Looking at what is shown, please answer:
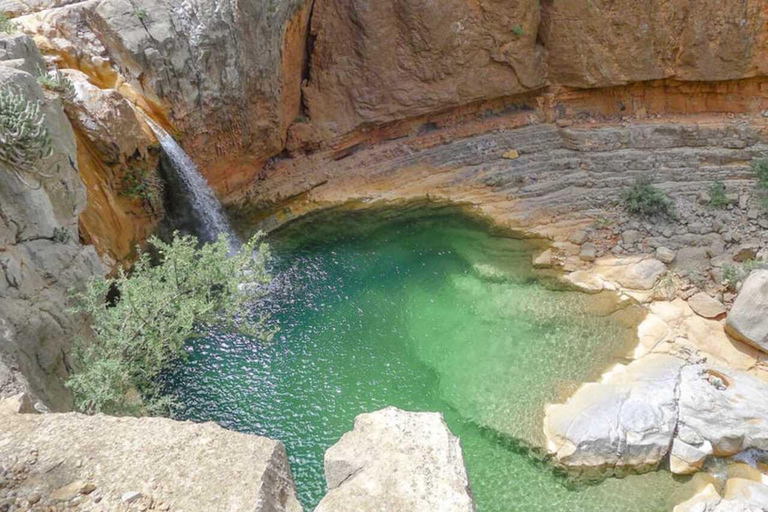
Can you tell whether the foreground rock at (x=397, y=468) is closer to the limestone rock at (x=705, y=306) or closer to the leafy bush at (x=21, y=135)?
the leafy bush at (x=21, y=135)

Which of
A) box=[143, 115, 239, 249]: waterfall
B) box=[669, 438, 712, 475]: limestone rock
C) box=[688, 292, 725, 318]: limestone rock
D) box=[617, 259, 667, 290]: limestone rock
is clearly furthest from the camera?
box=[617, 259, 667, 290]: limestone rock

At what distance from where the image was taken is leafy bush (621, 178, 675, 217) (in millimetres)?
13789

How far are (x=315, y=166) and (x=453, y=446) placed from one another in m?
11.7

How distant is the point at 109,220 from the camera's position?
33.3 feet

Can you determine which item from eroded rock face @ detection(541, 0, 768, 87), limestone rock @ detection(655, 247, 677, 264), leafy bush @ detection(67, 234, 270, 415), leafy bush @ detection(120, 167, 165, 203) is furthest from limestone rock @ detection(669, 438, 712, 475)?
leafy bush @ detection(120, 167, 165, 203)

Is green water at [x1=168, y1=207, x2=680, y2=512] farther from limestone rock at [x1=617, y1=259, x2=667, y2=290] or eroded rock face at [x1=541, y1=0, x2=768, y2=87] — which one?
eroded rock face at [x1=541, y1=0, x2=768, y2=87]

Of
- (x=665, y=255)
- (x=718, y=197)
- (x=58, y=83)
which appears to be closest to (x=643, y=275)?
(x=665, y=255)

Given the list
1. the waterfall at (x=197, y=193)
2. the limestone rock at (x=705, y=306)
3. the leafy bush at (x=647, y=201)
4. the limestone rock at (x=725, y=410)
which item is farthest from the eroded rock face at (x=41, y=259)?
the leafy bush at (x=647, y=201)

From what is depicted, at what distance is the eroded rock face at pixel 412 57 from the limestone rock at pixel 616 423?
30.2 ft

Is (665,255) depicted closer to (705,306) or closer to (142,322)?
(705,306)

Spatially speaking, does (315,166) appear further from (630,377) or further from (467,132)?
(630,377)

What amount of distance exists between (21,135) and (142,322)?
296 centimetres

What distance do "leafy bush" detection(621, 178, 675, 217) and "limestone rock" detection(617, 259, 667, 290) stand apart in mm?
1891

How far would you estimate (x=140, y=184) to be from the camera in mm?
10703
